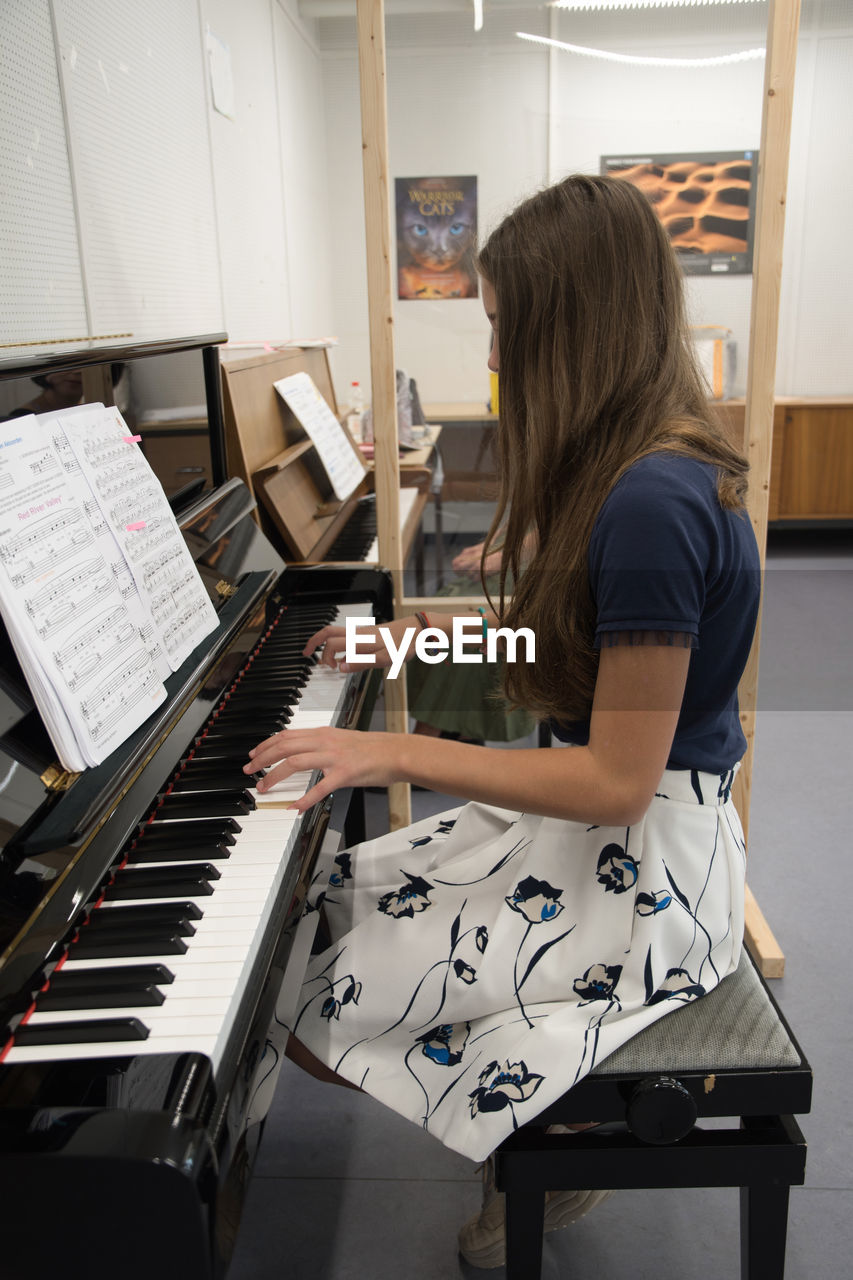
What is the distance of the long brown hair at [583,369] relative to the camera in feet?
3.43

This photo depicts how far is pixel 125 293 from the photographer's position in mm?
2109

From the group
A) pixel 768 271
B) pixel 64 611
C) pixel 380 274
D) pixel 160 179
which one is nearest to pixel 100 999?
pixel 64 611

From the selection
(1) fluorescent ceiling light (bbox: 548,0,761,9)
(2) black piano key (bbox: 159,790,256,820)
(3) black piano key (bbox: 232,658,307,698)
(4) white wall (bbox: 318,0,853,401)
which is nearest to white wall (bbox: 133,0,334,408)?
(4) white wall (bbox: 318,0,853,401)

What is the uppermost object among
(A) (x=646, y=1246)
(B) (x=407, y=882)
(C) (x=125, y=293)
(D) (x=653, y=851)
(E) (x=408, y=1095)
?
(C) (x=125, y=293)

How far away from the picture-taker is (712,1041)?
1044 millimetres

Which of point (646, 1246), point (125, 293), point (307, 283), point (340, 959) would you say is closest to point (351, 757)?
point (340, 959)

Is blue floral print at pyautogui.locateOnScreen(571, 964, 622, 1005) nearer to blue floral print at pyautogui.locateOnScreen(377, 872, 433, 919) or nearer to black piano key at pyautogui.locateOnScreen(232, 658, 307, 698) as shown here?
blue floral print at pyautogui.locateOnScreen(377, 872, 433, 919)

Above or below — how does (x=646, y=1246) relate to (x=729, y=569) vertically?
below

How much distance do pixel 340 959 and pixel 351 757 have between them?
0.31 m

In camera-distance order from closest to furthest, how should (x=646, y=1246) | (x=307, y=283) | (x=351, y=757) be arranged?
(x=351, y=757) → (x=646, y=1246) → (x=307, y=283)

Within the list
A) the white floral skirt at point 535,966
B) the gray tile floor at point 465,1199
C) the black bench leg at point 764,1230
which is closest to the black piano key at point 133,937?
the white floral skirt at point 535,966

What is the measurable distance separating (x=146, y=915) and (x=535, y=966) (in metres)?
0.43

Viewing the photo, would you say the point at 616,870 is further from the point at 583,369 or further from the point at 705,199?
the point at 705,199

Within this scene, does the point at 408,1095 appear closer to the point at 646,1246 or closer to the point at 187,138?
the point at 646,1246
